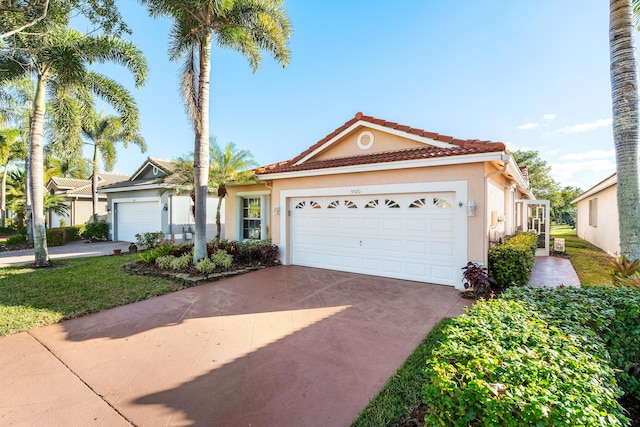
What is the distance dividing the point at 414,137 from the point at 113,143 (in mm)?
24948

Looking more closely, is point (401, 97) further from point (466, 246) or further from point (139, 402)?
point (139, 402)

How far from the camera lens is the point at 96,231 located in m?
20.8

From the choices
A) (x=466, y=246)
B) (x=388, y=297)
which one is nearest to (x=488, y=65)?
(x=466, y=246)

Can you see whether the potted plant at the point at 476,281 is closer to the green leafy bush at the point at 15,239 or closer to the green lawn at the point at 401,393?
the green lawn at the point at 401,393

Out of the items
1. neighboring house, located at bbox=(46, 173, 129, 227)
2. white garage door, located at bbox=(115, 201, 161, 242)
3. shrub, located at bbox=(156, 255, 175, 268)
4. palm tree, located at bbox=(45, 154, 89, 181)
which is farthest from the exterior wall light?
neighboring house, located at bbox=(46, 173, 129, 227)

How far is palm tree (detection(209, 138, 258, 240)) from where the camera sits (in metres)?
12.8

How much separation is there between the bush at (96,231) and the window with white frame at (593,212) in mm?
33689

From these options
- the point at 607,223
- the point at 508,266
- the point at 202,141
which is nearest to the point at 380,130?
the point at 508,266

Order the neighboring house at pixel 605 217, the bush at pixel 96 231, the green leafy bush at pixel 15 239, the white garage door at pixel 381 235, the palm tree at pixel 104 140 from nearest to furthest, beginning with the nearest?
the white garage door at pixel 381 235 → the neighboring house at pixel 605 217 → the green leafy bush at pixel 15 239 → the bush at pixel 96 231 → the palm tree at pixel 104 140

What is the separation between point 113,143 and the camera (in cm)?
2392

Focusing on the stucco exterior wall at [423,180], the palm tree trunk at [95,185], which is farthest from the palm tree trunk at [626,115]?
the palm tree trunk at [95,185]

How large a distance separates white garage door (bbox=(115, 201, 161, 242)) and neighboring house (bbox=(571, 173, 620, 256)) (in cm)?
2324

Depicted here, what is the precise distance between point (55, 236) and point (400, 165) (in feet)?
75.8

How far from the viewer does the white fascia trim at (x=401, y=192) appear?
802 centimetres
